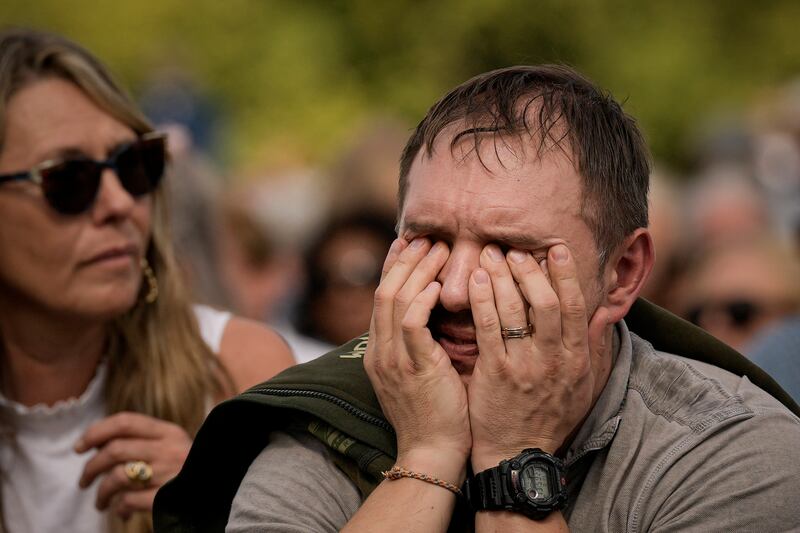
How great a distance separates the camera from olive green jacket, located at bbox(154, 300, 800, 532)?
9.56ft

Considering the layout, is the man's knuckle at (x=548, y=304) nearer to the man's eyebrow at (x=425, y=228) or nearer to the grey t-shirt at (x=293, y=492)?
the man's eyebrow at (x=425, y=228)

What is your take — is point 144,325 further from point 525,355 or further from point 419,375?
point 525,355

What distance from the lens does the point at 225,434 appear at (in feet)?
9.95

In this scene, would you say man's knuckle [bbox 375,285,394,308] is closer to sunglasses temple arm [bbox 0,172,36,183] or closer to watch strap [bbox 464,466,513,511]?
watch strap [bbox 464,466,513,511]

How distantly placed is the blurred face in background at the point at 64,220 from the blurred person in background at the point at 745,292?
2735 mm

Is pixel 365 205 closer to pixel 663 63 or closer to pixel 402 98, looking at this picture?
pixel 402 98

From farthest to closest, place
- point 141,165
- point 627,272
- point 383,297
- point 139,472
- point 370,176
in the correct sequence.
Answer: point 370,176 < point 141,165 < point 139,472 < point 627,272 < point 383,297

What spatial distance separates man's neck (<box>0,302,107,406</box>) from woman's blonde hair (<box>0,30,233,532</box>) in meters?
0.08

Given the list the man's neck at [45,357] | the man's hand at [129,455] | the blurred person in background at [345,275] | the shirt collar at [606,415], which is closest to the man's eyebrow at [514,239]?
the shirt collar at [606,415]

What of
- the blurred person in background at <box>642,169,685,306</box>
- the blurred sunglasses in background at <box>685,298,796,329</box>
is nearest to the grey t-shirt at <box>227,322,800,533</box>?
the blurred sunglasses in background at <box>685,298,796,329</box>

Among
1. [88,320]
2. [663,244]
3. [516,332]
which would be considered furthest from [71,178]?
[663,244]

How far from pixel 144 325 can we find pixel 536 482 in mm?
1883

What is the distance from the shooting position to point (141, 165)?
404cm

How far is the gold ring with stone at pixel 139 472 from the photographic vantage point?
3.65 metres
